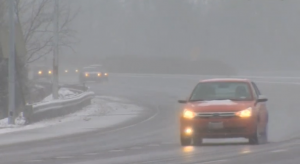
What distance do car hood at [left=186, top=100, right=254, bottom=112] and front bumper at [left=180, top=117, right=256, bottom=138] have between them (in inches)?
8.0

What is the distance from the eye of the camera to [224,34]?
95.3 meters

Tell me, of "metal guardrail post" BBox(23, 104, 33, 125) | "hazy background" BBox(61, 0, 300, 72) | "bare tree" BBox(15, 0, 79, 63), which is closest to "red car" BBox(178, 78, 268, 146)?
"metal guardrail post" BBox(23, 104, 33, 125)

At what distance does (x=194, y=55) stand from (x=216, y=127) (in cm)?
7446

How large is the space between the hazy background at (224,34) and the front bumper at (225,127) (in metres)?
73.1

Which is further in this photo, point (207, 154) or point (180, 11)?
point (180, 11)

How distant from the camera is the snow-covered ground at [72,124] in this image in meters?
20.9

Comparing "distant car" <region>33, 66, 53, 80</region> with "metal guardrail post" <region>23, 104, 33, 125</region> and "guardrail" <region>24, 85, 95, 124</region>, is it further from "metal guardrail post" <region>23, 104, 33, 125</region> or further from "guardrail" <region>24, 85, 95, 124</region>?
"metal guardrail post" <region>23, 104, 33, 125</region>

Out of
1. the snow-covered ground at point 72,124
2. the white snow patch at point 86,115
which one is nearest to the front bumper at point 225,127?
the snow-covered ground at point 72,124

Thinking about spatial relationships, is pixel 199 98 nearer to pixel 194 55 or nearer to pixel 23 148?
pixel 23 148

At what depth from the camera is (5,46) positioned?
2534cm

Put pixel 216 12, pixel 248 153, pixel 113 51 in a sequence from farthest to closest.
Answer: pixel 113 51 < pixel 216 12 < pixel 248 153

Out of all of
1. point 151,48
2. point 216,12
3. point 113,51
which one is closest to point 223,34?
point 216,12

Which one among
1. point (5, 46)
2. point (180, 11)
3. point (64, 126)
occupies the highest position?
point (180, 11)

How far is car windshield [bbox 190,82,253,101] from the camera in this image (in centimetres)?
1662
